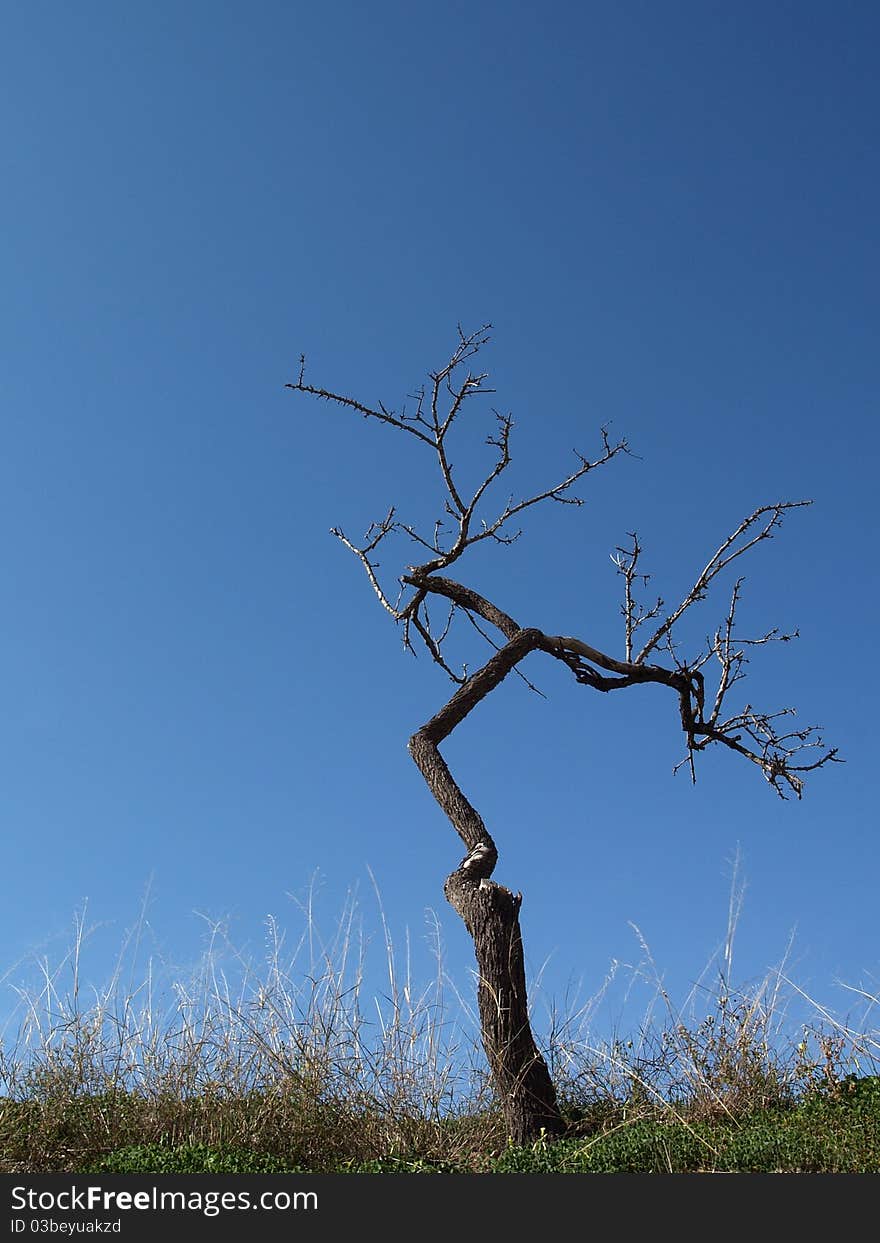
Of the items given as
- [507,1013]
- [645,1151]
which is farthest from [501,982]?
[645,1151]

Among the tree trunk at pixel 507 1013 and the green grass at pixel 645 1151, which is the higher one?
the tree trunk at pixel 507 1013

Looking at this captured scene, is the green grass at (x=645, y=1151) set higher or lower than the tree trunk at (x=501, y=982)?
lower

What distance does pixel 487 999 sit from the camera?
5809 millimetres

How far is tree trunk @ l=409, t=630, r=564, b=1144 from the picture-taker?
219 inches

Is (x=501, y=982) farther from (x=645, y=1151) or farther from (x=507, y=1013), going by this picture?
(x=645, y=1151)

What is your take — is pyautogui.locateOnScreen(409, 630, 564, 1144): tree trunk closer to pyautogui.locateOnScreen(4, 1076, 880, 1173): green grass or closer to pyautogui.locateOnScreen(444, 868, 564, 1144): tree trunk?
pyautogui.locateOnScreen(444, 868, 564, 1144): tree trunk

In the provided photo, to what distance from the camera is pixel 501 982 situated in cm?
580

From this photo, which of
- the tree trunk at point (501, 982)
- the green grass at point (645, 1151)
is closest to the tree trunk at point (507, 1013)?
the tree trunk at point (501, 982)

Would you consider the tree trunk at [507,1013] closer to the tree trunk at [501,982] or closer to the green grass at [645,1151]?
the tree trunk at [501,982]

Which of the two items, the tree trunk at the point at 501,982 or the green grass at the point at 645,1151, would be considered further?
the tree trunk at the point at 501,982

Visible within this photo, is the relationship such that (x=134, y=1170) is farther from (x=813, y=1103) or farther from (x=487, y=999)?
(x=813, y=1103)

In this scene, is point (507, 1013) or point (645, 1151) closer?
point (645, 1151)

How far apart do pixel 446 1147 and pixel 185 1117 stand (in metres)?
1.71

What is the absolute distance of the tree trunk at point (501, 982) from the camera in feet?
18.3
